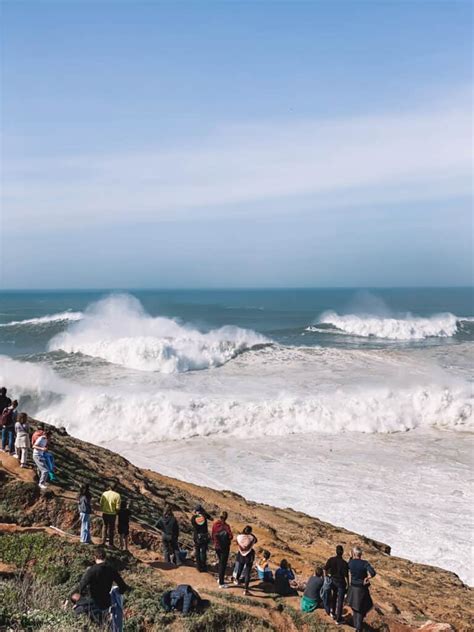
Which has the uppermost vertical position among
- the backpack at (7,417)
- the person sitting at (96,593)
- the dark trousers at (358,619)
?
the backpack at (7,417)

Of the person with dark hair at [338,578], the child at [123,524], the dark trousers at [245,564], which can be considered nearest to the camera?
the person with dark hair at [338,578]

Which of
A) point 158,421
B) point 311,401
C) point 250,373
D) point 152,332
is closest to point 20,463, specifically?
point 158,421

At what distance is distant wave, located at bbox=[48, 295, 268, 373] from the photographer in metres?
39.3

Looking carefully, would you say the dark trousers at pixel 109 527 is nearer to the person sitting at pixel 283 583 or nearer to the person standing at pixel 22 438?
the person sitting at pixel 283 583

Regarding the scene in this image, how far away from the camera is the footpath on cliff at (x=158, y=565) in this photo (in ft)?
24.6

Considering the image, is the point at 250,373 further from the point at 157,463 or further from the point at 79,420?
the point at 157,463

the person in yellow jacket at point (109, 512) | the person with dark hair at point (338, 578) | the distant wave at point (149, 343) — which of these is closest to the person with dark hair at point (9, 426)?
the person in yellow jacket at point (109, 512)

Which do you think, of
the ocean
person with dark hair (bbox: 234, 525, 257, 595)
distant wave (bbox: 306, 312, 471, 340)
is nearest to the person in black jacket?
person with dark hair (bbox: 234, 525, 257, 595)

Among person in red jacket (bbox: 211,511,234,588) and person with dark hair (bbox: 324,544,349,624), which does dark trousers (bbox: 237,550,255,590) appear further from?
person with dark hair (bbox: 324,544,349,624)

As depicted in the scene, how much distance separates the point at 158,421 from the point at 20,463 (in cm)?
1321

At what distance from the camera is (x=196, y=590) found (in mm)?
8625

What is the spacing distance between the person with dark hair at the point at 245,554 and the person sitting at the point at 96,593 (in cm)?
269

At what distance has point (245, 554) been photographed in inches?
349

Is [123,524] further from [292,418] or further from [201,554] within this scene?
[292,418]
